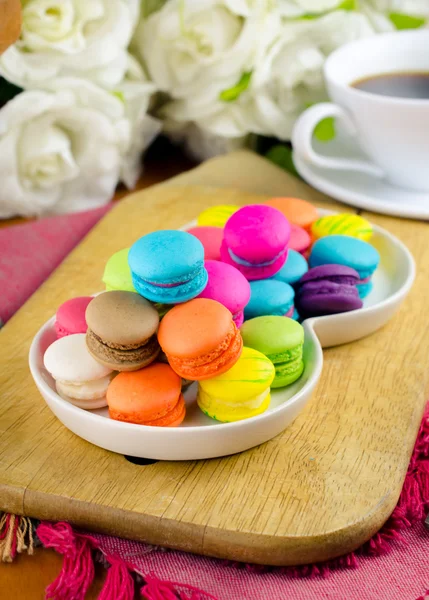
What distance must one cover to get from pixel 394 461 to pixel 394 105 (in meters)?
0.61

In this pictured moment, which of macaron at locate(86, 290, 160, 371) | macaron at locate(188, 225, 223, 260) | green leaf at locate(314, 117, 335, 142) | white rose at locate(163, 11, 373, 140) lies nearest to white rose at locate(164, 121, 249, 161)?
white rose at locate(163, 11, 373, 140)

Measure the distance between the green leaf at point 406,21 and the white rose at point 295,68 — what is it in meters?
0.08

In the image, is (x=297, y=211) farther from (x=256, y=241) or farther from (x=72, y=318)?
(x=72, y=318)

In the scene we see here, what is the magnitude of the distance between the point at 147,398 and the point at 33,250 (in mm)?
496

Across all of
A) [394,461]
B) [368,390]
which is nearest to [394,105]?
[368,390]

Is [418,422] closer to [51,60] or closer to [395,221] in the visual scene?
[395,221]

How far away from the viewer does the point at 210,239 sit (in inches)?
36.3

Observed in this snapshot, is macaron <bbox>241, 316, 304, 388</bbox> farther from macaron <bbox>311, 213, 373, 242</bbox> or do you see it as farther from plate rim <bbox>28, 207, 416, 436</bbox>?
macaron <bbox>311, 213, 373, 242</bbox>

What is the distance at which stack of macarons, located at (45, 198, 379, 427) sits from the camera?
72 centimetres

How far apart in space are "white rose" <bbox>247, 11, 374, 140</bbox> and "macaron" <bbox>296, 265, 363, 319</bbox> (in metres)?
Result: 0.56

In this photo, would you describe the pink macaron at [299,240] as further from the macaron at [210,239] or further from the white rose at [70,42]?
the white rose at [70,42]

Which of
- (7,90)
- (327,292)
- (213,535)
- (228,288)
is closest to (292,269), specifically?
(327,292)

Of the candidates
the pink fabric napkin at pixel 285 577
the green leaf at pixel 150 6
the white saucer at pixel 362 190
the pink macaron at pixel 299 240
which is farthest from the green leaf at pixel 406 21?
the pink fabric napkin at pixel 285 577

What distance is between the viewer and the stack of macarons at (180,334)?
718 millimetres
